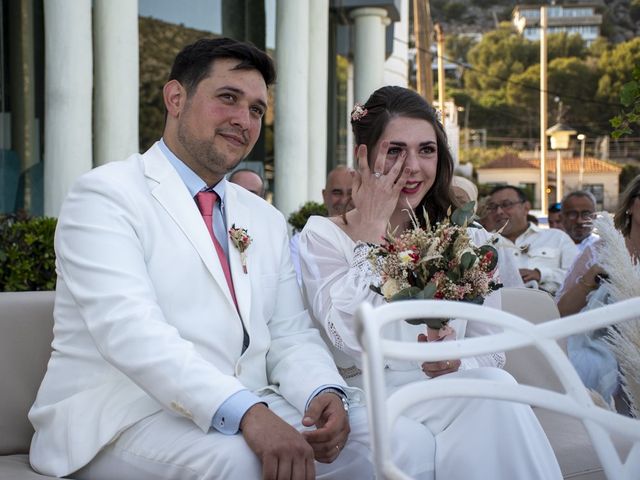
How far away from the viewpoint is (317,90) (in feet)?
41.2

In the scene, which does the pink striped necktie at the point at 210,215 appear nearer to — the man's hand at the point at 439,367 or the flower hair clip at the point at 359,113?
the man's hand at the point at 439,367

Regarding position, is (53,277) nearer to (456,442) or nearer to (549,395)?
(456,442)

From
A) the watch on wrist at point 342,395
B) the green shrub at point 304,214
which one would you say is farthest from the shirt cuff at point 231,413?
the green shrub at point 304,214

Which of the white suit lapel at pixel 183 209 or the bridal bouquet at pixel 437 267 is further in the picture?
the white suit lapel at pixel 183 209

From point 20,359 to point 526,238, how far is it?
5583mm

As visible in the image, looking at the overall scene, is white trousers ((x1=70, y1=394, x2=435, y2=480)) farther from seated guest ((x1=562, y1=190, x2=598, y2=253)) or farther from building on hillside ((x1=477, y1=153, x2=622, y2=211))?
building on hillside ((x1=477, y1=153, x2=622, y2=211))

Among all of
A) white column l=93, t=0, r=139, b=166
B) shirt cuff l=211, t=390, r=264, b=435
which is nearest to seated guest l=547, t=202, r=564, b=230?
white column l=93, t=0, r=139, b=166

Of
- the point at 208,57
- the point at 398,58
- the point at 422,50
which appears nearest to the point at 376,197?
the point at 208,57

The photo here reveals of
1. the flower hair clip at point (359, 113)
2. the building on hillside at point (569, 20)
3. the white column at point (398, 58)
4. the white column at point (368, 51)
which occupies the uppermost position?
the building on hillside at point (569, 20)

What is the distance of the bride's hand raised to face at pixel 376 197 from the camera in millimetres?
3203

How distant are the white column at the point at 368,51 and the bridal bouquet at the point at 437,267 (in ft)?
39.3

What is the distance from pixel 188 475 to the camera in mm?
2355

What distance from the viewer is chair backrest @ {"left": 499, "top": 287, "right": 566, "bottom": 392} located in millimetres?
4004

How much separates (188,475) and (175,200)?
0.94 m
